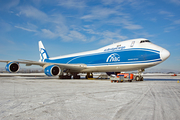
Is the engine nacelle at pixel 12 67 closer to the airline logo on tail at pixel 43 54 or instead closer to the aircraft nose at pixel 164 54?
the airline logo on tail at pixel 43 54

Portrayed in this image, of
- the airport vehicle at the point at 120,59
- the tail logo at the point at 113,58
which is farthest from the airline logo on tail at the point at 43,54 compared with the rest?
the tail logo at the point at 113,58

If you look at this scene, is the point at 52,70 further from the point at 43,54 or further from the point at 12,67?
the point at 43,54

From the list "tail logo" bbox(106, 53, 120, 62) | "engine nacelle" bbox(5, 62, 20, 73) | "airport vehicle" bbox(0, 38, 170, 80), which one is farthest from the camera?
"engine nacelle" bbox(5, 62, 20, 73)

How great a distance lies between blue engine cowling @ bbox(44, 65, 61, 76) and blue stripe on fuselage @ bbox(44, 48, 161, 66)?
12.6ft

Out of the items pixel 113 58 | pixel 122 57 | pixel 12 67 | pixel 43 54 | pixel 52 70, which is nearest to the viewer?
pixel 122 57

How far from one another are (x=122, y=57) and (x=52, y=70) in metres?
9.78

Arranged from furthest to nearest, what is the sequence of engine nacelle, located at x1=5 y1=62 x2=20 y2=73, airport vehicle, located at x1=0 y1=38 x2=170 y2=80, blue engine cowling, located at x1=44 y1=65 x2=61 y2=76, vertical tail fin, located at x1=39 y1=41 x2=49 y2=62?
vertical tail fin, located at x1=39 y1=41 x2=49 y2=62 → engine nacelle, located at x1=5 y1=62 x2=20 y2=73 → blue engine cowling, located at x1=44 y1=65 x2=61 y2=76 → airport vehicle, located at x1=0 y1=38 x2=170 y2=80

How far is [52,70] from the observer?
68.4 ft

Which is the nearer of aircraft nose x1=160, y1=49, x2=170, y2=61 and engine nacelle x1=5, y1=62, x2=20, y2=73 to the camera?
aircraft nose x1=160, y1=49, x2=170, y2=61

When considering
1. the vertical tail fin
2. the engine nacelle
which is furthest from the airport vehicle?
the vertical tail fin

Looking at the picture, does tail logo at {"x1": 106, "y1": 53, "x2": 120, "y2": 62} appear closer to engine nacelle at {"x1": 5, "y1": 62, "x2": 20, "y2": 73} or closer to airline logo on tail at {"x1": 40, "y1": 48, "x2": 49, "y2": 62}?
engine nacelle at {"x1": 5, "y1": 62, "x2": 20, "y2": 73}

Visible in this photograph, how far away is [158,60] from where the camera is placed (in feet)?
50.1

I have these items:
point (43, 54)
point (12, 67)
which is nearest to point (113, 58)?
point (12, 67)

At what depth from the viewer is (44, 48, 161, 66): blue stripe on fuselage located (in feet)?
51.5
